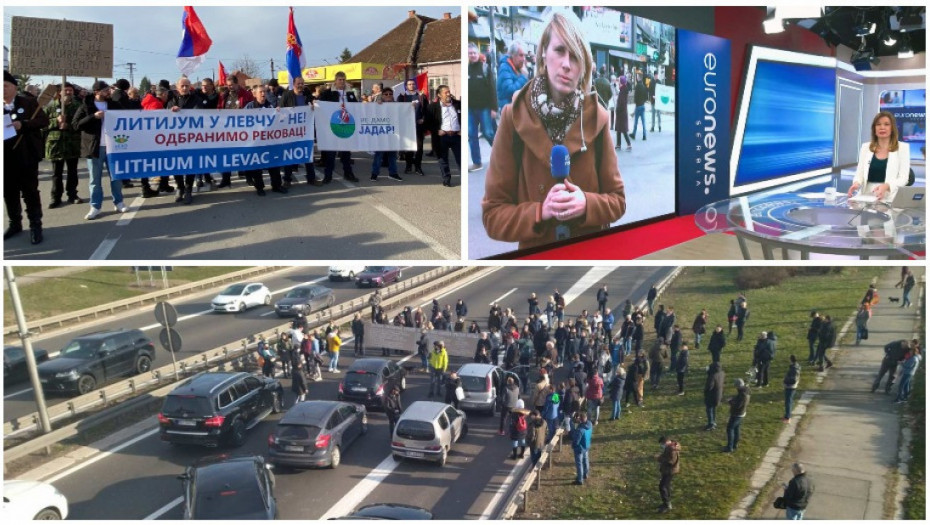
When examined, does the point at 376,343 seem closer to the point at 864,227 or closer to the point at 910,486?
the point at 864,227

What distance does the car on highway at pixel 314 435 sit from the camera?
516 centimetres

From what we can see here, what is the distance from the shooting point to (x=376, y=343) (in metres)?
5.55

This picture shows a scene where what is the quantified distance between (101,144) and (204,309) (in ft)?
Result: 7.90

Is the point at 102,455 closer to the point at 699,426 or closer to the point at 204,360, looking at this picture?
the point at 204,360

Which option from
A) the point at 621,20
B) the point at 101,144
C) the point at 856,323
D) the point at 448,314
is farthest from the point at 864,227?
the point at 101,144

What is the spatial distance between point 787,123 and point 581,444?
4.42 meters

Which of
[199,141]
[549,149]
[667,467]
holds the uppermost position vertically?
[199,141]

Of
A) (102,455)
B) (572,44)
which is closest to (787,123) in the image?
(572,44)

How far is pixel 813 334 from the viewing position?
5.87m

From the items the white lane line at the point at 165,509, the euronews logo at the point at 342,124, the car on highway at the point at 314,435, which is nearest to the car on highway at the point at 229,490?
the white lane line at the point at 165,509

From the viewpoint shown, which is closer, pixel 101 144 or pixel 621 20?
pixel 621 20

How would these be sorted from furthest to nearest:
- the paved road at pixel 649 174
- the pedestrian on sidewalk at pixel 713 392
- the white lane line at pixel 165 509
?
the paved road at pixel 649 174 < the pedestrian on sidewalk at pixel 713 392 < the white lane line at pixel 165 509

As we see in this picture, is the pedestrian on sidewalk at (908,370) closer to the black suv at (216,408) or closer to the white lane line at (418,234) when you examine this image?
the white lane line at (418,234)

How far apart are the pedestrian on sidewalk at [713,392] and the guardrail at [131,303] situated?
3.57 meters
